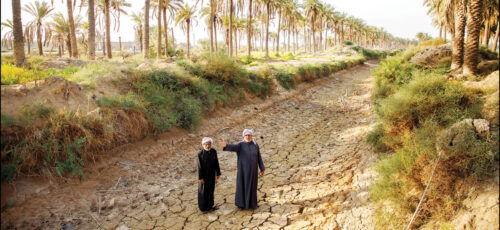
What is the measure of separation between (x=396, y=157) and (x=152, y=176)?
4761mm

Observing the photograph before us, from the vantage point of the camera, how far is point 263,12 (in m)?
32.8

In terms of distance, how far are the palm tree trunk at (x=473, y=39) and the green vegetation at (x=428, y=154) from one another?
393 cm

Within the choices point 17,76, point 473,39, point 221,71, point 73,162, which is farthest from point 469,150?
point 17,76

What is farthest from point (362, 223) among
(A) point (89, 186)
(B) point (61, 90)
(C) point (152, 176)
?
(B) point (61, 90)

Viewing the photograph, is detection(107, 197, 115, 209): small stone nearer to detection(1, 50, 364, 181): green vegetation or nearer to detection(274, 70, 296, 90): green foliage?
detection(1, 50, 364, 181): green vegetation

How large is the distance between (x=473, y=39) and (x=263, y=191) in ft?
28.3

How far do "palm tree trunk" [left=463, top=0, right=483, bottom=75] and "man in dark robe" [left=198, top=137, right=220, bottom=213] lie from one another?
873 cm

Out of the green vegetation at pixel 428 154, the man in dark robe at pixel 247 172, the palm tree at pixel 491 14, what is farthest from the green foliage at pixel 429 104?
the palm tree at pixel 491 14

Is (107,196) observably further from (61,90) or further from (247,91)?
(247,91)

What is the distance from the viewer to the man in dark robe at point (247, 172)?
14.8 feet

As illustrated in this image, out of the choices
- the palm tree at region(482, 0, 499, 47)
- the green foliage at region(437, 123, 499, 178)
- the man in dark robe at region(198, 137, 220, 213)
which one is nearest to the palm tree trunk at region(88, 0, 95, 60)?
the man in dark robe at region(198, 137, 220, 213)

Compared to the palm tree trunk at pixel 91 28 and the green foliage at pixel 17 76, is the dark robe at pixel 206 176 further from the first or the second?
the palm tree trunk at pixel 91 28

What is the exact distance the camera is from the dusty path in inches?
164

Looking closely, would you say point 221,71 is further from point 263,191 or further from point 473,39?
point 473,39
